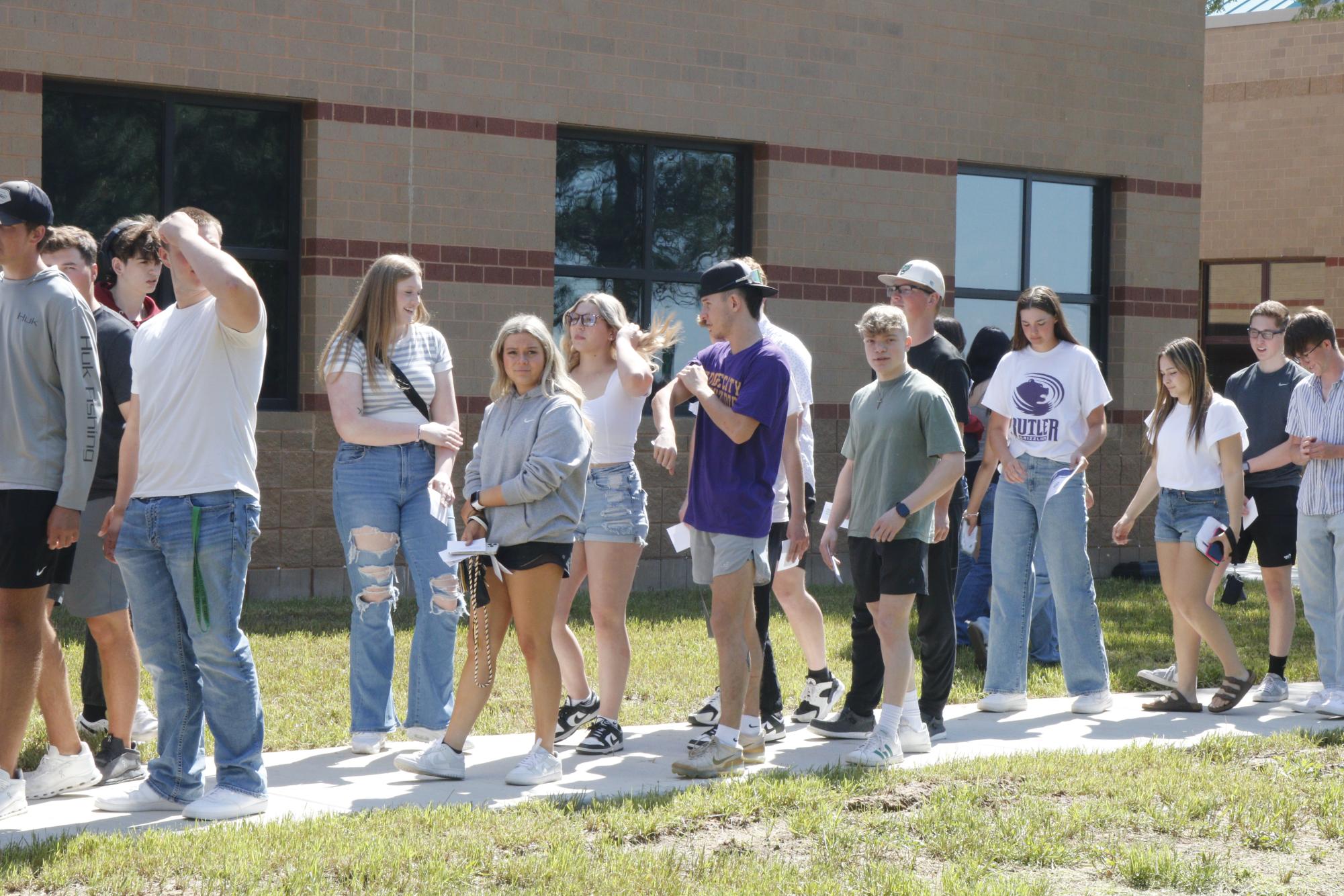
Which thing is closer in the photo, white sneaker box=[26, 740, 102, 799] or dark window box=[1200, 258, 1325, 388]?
white sneaker box=[26, 740, 102, 799]

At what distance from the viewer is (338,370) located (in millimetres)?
6812

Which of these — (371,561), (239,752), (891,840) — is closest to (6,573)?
(239,752)

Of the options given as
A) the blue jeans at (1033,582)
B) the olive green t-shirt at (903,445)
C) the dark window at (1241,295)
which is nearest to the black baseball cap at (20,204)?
the olive green t-shirt at (903,445)

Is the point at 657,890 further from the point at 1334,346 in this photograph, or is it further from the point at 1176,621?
the point at 1334,346

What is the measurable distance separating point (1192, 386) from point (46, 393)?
572cm

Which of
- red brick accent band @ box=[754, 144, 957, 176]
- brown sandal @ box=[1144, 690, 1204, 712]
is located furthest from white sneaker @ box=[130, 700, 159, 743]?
red brick accent band @ box=[754, 144, 957, 176]

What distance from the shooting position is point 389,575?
22.7ft

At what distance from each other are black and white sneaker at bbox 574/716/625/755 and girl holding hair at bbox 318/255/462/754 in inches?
25.6

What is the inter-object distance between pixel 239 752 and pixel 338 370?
5.90ft

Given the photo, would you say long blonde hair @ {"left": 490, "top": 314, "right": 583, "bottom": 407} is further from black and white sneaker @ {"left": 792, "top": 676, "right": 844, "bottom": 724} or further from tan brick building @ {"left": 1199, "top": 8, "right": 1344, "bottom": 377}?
tan brick building @ {"left": 1199, "top": 8, "right": 1344, "bottom": 377}

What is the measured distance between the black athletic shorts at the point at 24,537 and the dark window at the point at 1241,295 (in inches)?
801

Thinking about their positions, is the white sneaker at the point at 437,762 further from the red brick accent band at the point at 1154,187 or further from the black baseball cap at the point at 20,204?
the red brick accent band at the point at 1154,187

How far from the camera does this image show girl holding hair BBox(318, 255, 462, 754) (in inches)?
269

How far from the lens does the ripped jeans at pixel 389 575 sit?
6887 mm
